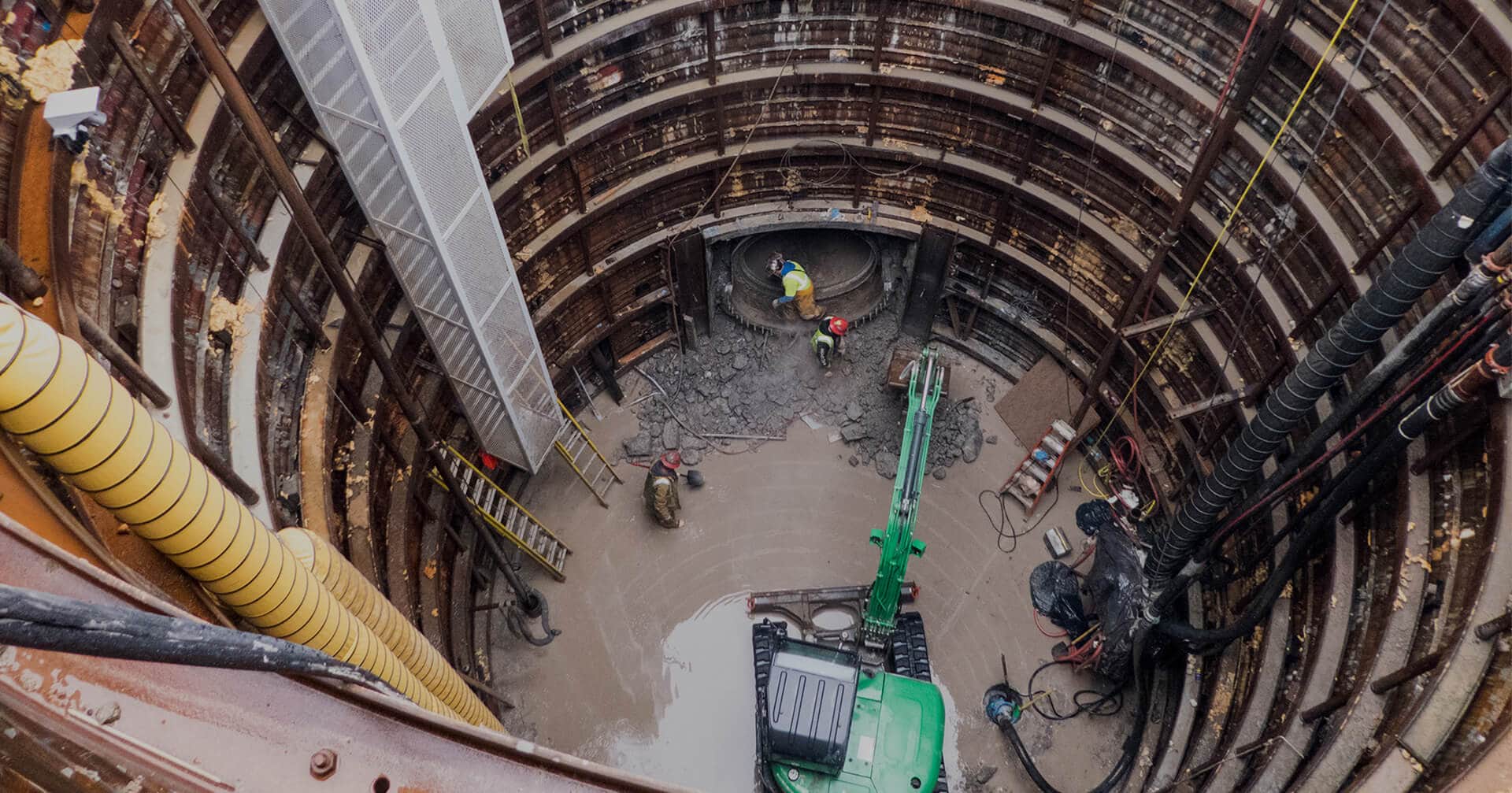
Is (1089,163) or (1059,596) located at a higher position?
(1089,163)

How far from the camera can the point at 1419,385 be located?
11.9m

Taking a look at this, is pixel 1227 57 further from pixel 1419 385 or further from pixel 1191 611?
pixel 1191 611

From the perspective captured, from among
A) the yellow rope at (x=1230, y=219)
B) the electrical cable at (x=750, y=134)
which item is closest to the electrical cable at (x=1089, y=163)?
the yellow rope at (x=1230, y=219)

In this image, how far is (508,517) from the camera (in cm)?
1820

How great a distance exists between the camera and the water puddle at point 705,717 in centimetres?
1705

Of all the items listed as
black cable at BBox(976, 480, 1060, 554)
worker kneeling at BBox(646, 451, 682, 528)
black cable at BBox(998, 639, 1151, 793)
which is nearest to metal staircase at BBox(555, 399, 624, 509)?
worker kneeling at BBox(646, 451, 682, 528)

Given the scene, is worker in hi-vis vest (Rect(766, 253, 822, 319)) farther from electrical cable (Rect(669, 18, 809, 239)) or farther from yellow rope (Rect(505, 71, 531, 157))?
yellow rope (Rect(505, 71, 531, 157))

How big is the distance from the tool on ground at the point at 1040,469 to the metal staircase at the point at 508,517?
10383 mm

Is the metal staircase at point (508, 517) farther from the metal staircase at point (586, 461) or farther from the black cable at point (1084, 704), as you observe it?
the black cable at point (1084, 704)

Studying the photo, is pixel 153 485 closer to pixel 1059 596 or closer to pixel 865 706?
pixel 865 706

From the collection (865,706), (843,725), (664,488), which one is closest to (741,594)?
(664,488)

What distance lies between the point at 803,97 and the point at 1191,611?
13764 millimetres

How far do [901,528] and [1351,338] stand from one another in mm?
7376

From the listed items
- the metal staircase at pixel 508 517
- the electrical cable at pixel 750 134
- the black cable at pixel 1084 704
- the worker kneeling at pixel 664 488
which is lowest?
the black cable at pixel 1084 704
